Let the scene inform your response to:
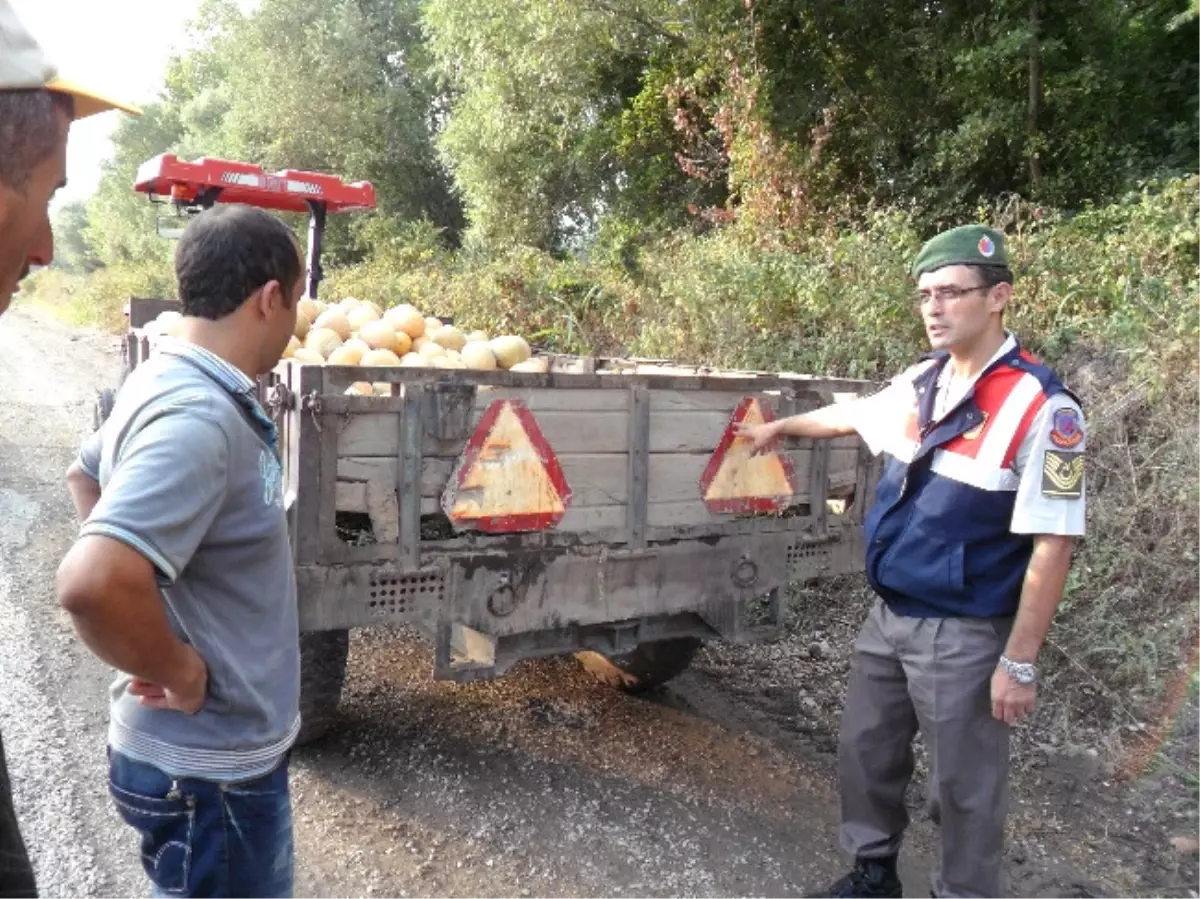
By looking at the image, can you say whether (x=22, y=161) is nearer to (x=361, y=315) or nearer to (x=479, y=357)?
(x=479, y=357)

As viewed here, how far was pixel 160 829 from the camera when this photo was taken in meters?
1.70

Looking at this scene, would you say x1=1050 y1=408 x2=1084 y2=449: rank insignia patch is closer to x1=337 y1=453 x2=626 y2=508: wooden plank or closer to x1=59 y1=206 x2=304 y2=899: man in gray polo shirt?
x1=337 y1=453 x2=626 y2=508: wooden plank

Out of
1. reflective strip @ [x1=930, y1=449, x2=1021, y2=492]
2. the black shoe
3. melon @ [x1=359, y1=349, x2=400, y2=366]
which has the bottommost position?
the black shoe

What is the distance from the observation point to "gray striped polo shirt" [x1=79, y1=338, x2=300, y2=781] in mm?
1522

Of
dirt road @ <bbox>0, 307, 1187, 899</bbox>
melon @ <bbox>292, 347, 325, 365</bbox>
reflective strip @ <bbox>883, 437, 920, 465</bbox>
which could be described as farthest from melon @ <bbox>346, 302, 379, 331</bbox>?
reflective strip @ <bbox>883, 437, 920, 465</bbox>

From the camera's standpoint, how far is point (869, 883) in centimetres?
300

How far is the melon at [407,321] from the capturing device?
15.0ft

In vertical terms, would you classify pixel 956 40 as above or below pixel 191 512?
above

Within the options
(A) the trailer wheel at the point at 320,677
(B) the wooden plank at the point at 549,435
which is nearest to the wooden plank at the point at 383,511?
(B) the wooden plank at the point at 549,435

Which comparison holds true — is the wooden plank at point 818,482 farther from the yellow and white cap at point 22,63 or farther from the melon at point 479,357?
the yellow and white cap at point 22,63

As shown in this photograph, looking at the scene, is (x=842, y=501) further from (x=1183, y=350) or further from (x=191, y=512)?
(x=191, y=512)

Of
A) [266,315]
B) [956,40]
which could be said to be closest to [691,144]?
[956,40]

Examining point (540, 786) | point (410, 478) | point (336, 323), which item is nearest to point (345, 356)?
point (336, 323)

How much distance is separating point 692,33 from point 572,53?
225 centimetres
